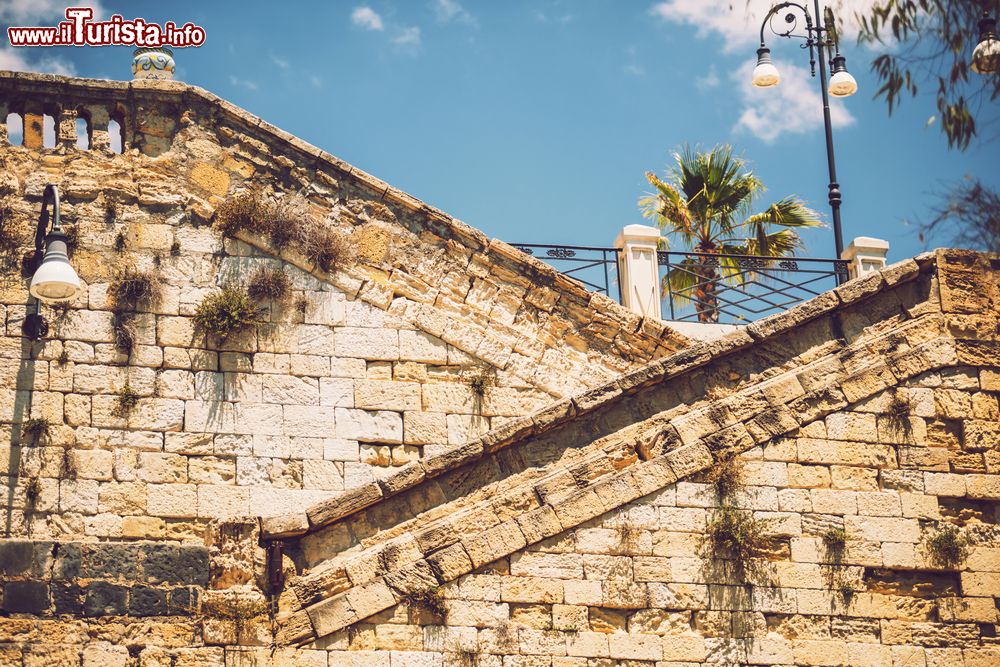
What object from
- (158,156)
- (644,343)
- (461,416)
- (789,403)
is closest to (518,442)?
(789,403)

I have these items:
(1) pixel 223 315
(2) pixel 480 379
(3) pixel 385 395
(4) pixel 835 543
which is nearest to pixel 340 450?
(3) pixel 385 395

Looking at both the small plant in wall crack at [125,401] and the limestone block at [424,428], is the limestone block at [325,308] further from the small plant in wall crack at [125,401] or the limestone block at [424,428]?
the small plant in wall crack at [125,401]

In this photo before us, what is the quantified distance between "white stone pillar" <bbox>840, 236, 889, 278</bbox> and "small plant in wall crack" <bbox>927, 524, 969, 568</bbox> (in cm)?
→ 692

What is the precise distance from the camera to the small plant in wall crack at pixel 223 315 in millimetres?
12672

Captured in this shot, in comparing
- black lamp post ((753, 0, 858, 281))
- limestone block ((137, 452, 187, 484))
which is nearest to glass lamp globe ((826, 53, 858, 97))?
black lamp post ((753, 0, 858, 281))

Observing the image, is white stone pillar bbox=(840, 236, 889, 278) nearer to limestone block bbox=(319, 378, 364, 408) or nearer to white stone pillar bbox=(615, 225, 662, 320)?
white stone pillar bbox=(615, 225, 662, 320)

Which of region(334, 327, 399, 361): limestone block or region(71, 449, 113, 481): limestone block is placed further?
region(334, 327, 399, 361): limestone block

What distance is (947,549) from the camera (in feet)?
34.0

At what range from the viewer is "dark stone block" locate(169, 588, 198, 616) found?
9672mm

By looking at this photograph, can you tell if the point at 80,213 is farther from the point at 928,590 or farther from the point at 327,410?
the point at 928,590

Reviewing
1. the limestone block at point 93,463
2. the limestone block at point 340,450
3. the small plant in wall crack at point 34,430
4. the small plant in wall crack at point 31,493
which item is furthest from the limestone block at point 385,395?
the small plant in wall crack at point 31,493

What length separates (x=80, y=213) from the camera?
12.9 metres

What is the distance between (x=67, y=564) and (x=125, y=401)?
2.73 metres

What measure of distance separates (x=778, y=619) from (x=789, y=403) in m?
1.51
